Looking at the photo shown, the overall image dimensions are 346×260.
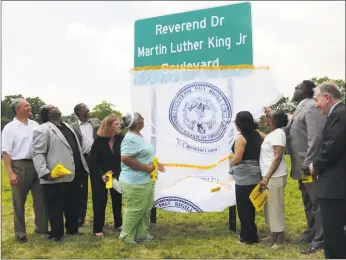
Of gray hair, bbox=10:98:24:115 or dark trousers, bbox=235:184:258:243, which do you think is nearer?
dark trousers, bbox=235:184:258:243

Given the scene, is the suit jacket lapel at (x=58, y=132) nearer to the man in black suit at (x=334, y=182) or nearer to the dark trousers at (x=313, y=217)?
the dark trousers at (x=313, y=217)

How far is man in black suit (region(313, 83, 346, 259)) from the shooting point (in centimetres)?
328

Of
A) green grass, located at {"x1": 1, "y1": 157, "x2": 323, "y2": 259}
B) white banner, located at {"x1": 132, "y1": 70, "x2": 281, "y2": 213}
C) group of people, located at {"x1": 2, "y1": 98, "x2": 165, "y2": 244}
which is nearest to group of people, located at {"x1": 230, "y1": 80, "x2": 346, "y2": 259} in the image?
green grass, located at {"x1": 1, "y1": 157, "x2": 323, "y2": 259}

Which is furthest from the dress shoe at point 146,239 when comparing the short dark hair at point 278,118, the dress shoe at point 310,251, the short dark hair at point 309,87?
the short dark hair at point 309,87

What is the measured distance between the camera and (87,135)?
6.18 metres

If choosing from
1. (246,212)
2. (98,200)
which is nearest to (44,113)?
(98,200)

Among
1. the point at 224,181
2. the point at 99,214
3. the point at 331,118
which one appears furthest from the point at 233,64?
the point at 99,214

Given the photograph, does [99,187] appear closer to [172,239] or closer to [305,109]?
[172,239]

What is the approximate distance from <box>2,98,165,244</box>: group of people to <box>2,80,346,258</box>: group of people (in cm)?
1

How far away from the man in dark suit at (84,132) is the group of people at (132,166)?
0.20m

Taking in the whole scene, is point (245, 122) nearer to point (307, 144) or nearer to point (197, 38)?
point (307, 144)

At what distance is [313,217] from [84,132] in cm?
338

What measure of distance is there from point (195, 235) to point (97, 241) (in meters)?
1.28

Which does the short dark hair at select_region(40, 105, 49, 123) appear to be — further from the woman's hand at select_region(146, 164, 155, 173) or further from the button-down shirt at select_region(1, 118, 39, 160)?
the woman's hand at select_region(146, 164, 155, 173)
